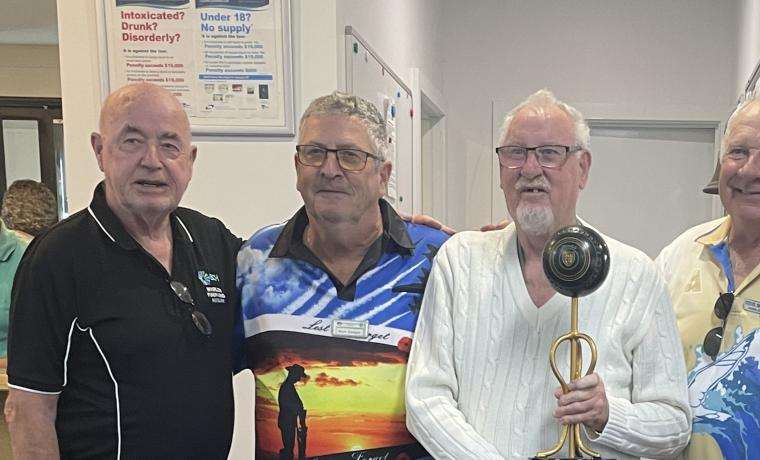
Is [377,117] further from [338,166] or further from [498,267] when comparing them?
[498,267]

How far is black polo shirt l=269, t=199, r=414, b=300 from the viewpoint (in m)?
1.58

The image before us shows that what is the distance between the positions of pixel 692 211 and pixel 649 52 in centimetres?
111

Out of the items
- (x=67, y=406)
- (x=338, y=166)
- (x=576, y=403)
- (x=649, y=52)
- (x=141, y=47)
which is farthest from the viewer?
(x=649, y=52)

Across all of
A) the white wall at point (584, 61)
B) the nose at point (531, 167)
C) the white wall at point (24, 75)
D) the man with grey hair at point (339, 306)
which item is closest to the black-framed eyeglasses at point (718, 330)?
the nose at point (531, 167)

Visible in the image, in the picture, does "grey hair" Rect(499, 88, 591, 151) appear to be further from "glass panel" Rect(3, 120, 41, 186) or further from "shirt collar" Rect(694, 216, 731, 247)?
"glass panel" Rect(3, 120, 41, 186)

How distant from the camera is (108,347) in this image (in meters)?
1.41

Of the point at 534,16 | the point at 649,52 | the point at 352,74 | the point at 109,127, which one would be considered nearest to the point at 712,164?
the point at 649,52

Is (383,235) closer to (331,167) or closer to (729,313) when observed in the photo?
(331,167)

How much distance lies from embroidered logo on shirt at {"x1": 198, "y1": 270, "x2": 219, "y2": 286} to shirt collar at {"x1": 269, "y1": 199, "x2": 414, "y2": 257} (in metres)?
0.14

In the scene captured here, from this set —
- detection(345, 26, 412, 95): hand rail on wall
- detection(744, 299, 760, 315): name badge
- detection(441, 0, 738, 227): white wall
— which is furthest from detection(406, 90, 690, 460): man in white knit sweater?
detection(441, 0, 738, 227): white wall

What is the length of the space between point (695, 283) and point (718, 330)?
5.1 inches

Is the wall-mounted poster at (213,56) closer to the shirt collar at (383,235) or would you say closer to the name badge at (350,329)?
the shirt collar at (383,235)

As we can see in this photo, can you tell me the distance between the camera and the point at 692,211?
458 cm

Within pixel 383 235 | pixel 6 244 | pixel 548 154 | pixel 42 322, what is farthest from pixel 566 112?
pixel 6 244
